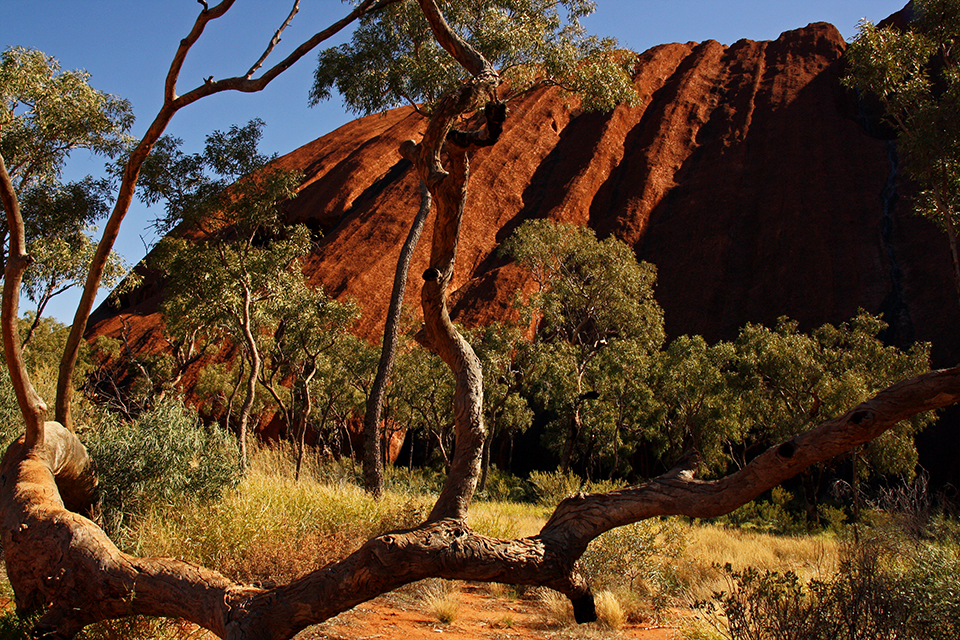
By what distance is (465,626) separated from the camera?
5.69m

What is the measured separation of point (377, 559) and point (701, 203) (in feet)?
147

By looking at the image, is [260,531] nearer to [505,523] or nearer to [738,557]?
[505,523]

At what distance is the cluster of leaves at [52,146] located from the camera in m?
11.3

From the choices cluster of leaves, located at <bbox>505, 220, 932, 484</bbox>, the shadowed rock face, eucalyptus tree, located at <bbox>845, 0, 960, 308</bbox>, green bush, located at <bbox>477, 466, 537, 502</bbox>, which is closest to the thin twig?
eucalyptus tree, located at <bbox>845, 0, 960, 308</bbox>

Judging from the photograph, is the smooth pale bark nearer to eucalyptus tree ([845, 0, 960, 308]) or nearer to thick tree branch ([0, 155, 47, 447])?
thick tree branch ([0, 155, 47, 447])

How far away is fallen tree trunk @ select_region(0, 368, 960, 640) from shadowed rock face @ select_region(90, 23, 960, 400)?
30.5 metres

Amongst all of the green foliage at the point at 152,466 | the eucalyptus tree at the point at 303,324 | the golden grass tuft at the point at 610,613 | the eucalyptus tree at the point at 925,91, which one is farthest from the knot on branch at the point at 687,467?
the eucalyptus tree at the point at 303,324

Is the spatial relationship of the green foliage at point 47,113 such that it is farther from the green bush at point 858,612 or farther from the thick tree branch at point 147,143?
the green bush at point 858,612

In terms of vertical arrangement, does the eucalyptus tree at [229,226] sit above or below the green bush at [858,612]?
above

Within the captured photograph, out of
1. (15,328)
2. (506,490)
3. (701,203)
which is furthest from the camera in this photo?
(701,203)

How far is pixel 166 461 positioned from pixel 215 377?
24833 millimetres

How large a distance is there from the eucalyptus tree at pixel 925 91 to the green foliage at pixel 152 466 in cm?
1122

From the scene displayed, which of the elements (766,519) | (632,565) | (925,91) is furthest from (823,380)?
(632,565)

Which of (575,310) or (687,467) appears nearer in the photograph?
(687,467)
